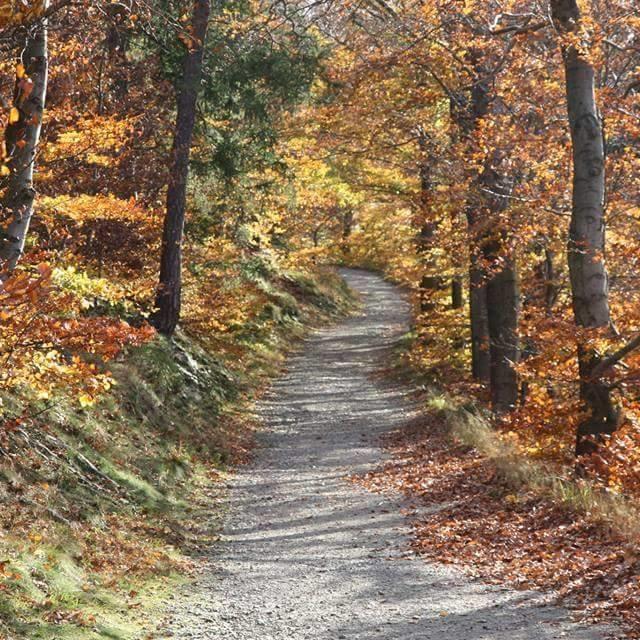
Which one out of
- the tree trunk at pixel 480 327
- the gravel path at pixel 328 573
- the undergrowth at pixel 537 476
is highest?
the tree trunk at pixel 480 327

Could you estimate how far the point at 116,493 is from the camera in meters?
9.07

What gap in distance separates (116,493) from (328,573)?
2.93 meters

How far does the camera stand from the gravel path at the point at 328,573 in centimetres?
611

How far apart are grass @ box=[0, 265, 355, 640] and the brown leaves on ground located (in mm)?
2720

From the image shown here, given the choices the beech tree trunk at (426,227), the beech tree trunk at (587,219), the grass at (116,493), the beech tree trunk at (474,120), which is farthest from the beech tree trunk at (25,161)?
the beech tree trunk at (426,227)

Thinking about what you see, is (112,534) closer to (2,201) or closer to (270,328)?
(2,201)

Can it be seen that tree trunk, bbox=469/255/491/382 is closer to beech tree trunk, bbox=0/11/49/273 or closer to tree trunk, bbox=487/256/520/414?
tree trunk, bbox=487/256/520/414

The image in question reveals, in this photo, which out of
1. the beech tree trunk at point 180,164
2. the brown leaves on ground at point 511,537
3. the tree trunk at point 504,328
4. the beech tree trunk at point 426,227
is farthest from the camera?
the beech tree trunk at point 426,227

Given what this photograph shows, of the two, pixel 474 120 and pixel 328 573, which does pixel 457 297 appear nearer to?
pixel 474 120

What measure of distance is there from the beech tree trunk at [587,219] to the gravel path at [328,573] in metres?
2.78

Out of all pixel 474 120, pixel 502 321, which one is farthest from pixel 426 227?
pixel 474 120

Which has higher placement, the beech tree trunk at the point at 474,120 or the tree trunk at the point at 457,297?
the beech tree trunk at the point at 474,120

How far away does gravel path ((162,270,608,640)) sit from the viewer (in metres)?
6.11

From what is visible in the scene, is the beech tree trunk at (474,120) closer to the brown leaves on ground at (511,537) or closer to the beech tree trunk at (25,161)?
the brown leaves on ground at (511,537)
